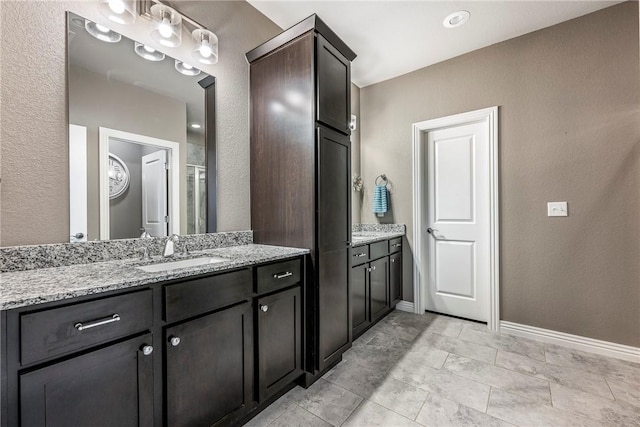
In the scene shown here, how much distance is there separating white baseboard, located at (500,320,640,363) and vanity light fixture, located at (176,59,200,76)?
338 centimetres

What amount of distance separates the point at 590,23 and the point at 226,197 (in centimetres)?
329

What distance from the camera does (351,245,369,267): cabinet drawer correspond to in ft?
7.81

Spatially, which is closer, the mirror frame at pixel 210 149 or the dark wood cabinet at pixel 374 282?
the mirror frame at pixel 210 149

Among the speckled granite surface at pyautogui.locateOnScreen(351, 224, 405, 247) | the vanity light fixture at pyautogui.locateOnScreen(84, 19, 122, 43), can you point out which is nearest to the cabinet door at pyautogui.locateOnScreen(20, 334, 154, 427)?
the vanity light fixture at pyautogui.locateOnScreen(84, 19, 122, 43)

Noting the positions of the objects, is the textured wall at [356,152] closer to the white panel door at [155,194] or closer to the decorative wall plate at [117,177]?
the white panel door at [155,194]

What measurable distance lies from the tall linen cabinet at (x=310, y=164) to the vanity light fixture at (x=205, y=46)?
31 cm

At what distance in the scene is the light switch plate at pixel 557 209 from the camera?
7.82ft

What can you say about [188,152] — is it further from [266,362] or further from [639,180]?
[639,180]

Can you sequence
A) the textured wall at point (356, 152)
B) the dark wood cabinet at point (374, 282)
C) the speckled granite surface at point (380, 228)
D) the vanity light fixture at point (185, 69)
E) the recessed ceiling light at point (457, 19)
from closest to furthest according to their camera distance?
1. the vanity light fixture at point (185, 69)
2. the recessed ceiling light at point (457, 19)
3. the dark wood cabinet at point (374, 282)
4. the speckled granite surface at point (380, 228)
5. the textured wall at point (356, 152)

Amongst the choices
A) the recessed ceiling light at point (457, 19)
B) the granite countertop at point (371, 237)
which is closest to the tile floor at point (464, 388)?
the granite countertop at point (371, 237)

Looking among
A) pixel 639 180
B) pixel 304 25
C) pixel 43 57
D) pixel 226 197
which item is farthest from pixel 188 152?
pixel 639 180

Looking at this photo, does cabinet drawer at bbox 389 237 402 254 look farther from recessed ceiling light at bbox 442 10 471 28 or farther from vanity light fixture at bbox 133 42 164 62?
vanity light fixture at bbox 133 42 164 62

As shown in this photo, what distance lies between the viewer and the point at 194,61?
1.88m

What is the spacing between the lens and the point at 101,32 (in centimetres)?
147
